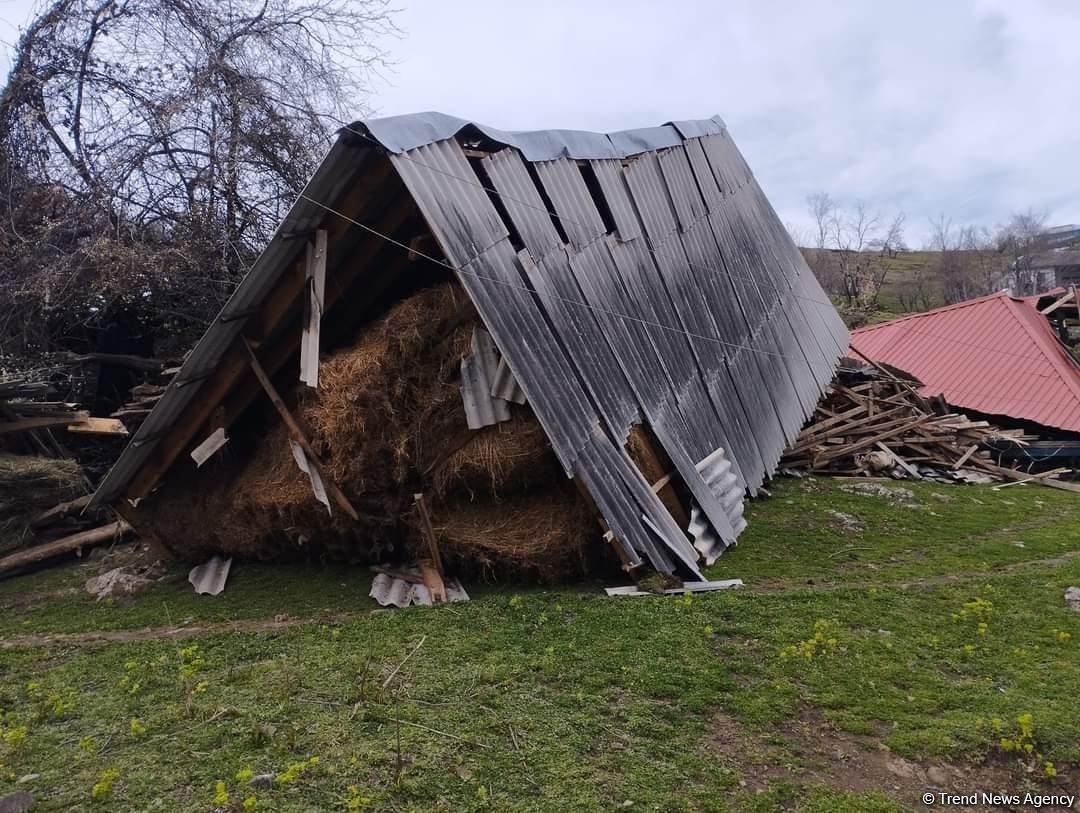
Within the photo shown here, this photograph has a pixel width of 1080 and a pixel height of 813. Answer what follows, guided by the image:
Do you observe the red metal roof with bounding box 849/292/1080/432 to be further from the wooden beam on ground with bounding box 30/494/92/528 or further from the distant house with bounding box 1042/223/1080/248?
the distant house with bounding box 1042/223/1080/248

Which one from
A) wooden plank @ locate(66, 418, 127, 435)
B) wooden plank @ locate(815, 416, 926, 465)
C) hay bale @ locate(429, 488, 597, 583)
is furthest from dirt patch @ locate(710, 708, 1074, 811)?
wooden plank @ locate(815, 416, 926, 465)

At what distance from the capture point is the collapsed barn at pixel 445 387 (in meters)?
6.80

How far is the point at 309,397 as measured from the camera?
761 cm

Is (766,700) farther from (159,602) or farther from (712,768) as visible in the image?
(159,602)

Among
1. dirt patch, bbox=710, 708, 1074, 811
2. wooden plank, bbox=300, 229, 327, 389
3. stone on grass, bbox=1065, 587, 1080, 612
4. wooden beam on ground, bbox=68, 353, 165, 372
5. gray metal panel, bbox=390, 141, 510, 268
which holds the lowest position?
stone on grass, bbox=1065, 587, 1080, 612

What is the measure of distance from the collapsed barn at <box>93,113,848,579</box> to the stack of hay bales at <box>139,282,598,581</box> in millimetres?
21

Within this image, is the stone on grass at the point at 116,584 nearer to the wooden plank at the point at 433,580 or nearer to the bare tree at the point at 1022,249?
the wooden plank at the point at 433,580

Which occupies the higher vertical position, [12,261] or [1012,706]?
[12,261]

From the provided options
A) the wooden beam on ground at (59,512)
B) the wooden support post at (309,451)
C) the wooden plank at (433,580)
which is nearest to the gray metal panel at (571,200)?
the wooden support post at (309,451)

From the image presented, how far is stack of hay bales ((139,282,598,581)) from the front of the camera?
7039 millimetres

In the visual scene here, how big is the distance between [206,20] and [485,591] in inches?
467

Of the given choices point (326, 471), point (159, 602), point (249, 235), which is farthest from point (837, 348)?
point (159, 602)

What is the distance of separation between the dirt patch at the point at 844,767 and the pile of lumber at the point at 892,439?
30.7 feet

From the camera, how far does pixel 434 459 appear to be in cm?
736
